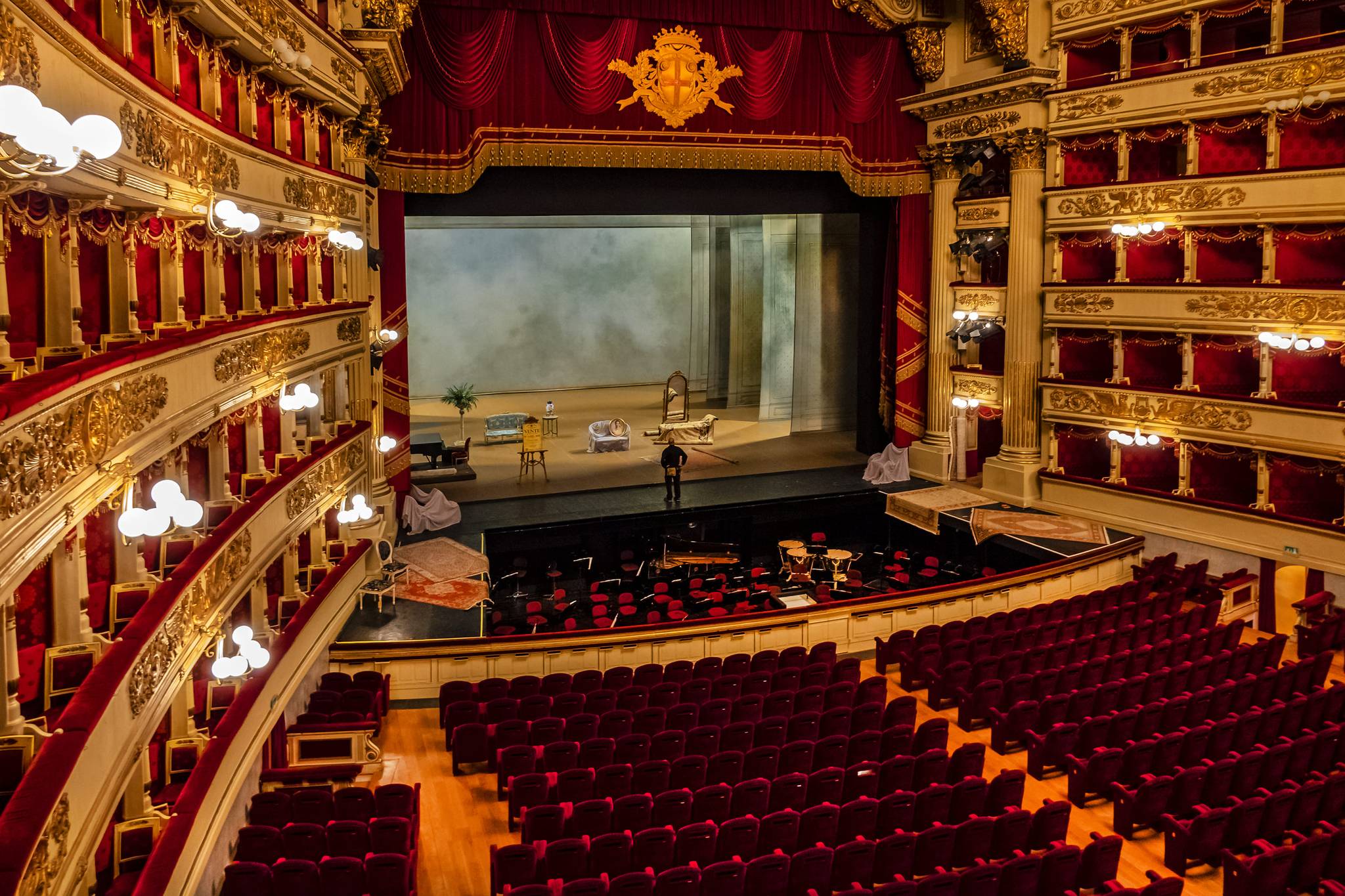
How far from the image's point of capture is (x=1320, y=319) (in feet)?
48.4

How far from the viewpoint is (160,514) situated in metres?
5.67

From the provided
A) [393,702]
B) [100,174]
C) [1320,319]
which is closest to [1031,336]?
[1320,319]

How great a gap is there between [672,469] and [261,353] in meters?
10.2

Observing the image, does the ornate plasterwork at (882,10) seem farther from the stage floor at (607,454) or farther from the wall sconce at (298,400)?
the wall sconce at (298,400)

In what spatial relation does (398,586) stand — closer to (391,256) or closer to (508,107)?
(391,256)

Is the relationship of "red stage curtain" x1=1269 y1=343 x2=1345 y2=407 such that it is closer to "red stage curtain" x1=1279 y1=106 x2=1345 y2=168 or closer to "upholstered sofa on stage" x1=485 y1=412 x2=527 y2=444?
"red stage curtain" x1=1279 y1=106 x2=1345 y2=168

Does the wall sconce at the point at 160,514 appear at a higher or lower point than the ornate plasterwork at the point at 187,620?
higher

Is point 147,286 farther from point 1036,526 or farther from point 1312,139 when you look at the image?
point 1312,139

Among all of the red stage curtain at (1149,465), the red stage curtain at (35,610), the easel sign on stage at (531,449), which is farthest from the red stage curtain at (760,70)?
the red stage curtain at (35,610)

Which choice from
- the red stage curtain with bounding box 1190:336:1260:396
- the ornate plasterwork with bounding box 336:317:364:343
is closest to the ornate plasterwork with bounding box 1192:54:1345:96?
the red stage curtain with bounding box 1190:336:1260:396

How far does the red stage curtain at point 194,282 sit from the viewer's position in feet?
28.1

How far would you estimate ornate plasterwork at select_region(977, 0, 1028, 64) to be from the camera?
17.9 metres

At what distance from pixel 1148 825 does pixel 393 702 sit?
24.7 feet

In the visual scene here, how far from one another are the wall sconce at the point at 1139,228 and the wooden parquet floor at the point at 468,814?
8318mm
